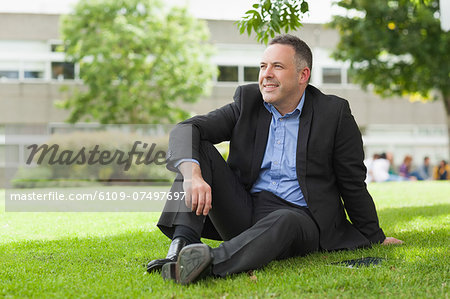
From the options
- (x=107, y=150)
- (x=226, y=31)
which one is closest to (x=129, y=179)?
(x=107, y=150)

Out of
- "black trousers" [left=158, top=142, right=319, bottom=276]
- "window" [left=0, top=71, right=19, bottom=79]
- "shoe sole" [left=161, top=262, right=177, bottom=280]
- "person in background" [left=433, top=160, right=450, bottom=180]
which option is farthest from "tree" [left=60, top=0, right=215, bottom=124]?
"shoe sole" [left=161, top=262, right=177, bottom=280]

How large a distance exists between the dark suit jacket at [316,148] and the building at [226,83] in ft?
82.0

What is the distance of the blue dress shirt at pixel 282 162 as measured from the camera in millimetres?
4066

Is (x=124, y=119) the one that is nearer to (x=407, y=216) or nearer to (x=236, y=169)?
(x=407, y=216)

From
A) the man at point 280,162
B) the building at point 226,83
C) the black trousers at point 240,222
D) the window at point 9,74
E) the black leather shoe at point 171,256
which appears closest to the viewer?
the black trousers at point 240,222

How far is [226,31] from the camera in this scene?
33125mm

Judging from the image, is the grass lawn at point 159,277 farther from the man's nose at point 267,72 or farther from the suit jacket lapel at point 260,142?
the man's nose at point 267,72

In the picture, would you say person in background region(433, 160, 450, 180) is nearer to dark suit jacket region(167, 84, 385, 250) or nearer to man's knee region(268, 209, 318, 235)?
dark suit jacket region(167, 84, 385, 250)

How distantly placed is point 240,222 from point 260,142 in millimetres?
593

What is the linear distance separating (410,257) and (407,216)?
3.23m

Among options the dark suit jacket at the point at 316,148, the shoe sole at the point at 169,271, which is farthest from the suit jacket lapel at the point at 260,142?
the shoe sole at the point at 169,271

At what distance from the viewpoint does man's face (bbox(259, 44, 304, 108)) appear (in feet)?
13.4

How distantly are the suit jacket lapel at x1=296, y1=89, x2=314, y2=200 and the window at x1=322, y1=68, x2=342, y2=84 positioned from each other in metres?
30.7

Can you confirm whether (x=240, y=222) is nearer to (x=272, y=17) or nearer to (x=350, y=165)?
(x=350, y=165)
